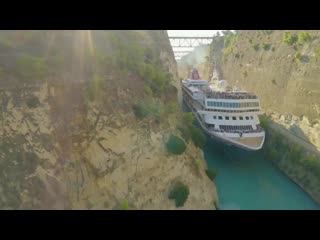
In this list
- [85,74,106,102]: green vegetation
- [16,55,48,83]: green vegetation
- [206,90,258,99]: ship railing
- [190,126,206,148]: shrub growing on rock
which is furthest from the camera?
[206,90,258,99]: ship railing

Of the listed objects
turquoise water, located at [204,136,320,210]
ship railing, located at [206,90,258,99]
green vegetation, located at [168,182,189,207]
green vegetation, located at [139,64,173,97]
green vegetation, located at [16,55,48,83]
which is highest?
green vegetation, located at [16,55,48,83]

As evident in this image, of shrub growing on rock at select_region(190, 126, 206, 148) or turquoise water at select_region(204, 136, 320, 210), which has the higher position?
shrub growing on rock at select_region(190, 126, 206, 148)

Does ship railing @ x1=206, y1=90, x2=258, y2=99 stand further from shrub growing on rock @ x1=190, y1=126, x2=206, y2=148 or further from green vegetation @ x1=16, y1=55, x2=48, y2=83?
green vegetation @ x1=16, y1=55, x2=48, y2=83

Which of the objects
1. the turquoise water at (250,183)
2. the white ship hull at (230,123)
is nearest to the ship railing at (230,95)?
the white ship hull at (230,123)

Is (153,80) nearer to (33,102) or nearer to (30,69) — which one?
(30,69)

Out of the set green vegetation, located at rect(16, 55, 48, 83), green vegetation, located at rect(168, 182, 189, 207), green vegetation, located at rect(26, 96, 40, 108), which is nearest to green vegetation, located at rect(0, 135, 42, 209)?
green vegetation, located at rect(26, 96, 40, 108)

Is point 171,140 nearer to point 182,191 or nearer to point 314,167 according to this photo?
point 182,191

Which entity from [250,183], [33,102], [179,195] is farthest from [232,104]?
[33,102]
